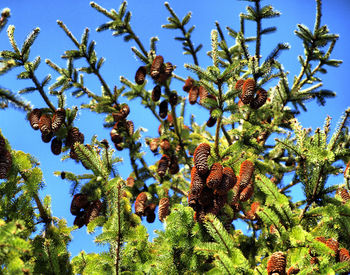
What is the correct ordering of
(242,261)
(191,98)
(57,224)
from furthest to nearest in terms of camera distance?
(191,98)
(57,224)
(242,261)

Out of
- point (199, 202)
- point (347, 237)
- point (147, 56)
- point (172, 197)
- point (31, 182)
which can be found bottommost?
point (347, 237)

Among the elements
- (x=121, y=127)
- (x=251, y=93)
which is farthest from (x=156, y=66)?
(x=251, y=93)

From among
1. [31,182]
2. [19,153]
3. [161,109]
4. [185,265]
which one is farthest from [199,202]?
[161,109]

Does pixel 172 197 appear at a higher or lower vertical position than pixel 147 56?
lower

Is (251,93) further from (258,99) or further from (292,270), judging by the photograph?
(292,270)

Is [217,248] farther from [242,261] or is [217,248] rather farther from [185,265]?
[185,265]

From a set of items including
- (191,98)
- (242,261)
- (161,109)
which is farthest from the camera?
(161,109)

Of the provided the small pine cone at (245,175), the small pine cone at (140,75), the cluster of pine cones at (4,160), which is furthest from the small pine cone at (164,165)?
the cluster of pine cones at (4,160)
